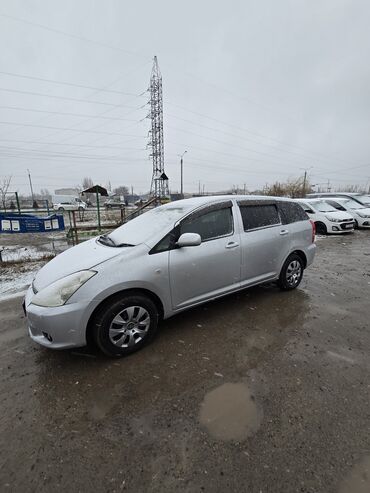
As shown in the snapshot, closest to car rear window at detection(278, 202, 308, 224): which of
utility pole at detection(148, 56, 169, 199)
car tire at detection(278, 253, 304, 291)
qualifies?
car tire at detection(278, 253, 304, 291)

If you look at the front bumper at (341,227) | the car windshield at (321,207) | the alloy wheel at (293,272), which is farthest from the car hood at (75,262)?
the car windshield at (321,207)

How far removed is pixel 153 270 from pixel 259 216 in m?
2.01

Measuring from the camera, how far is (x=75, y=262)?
9.23 ft

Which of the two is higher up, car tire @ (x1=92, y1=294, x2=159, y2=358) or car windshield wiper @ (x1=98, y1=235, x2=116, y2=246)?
car windshield wiper @ (x1=98, y1=235, x2=116, y2=246)

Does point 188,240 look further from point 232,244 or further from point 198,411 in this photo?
point 198,411

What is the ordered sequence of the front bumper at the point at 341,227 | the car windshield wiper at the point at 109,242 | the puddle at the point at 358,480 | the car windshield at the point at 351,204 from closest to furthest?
the puddle at the point at 358,480, the car windshield wiper at the point at 109,242, the front bumper at the point at 341,227, the car windshield at the point at 351,204

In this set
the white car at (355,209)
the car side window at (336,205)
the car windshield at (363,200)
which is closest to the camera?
the white car at (355,209)

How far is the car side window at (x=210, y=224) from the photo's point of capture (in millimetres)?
3162

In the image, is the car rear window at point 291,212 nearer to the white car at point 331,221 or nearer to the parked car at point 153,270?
the parked car at point 153,270

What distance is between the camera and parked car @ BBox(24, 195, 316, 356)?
8.00ft

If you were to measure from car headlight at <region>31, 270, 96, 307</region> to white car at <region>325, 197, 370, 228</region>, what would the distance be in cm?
1352

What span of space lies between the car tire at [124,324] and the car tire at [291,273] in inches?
97.1

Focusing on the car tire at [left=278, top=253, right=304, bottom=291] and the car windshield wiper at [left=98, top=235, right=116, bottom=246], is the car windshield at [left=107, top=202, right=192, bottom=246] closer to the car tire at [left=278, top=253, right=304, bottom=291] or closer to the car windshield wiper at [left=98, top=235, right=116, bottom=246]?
the car windshield wiper at [left=98, top=235, right=116, bottom=246]

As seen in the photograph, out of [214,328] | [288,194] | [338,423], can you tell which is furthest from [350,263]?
[288,194]
